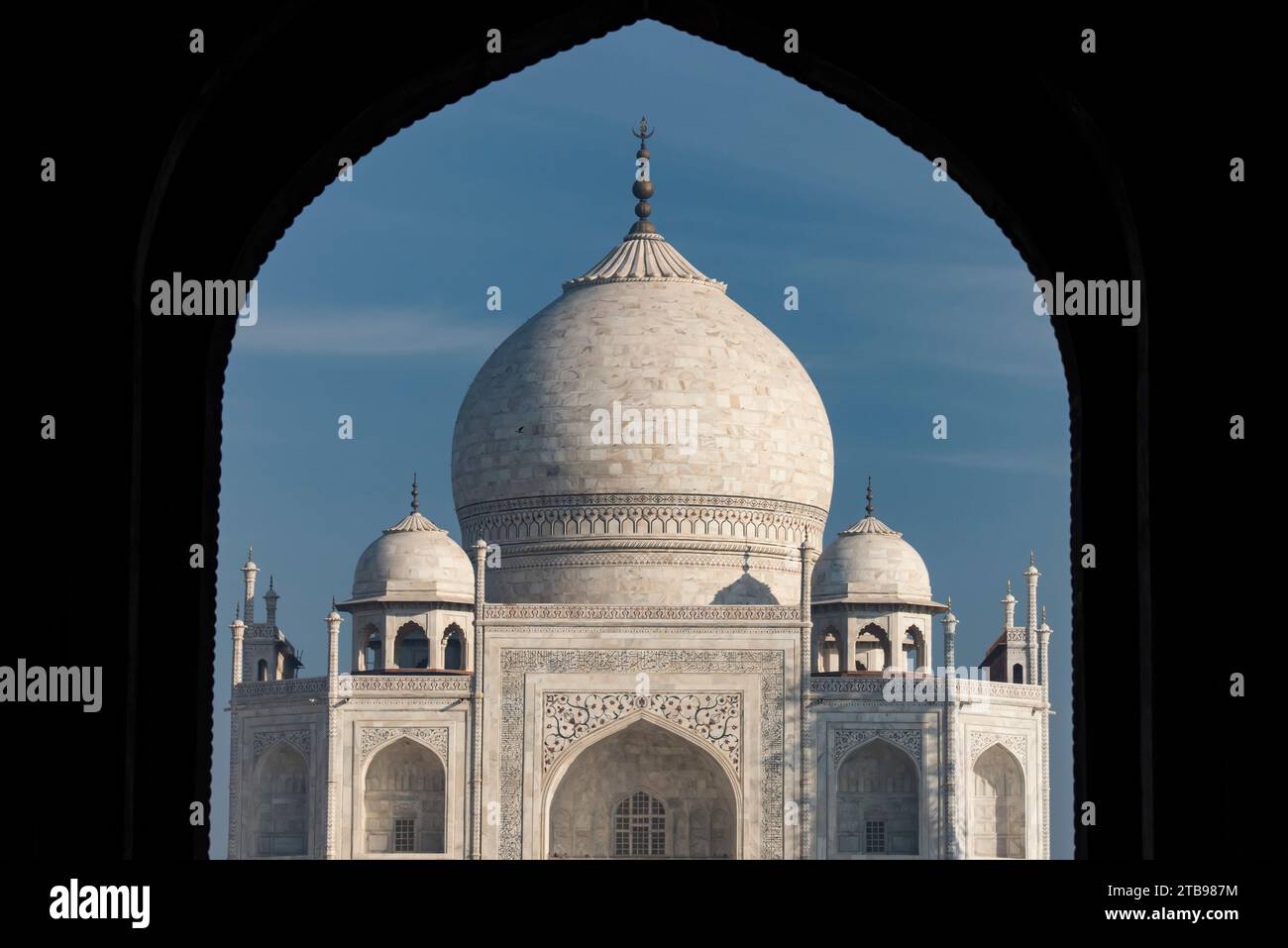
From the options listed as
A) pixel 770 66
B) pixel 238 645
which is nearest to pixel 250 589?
pixel 238 645

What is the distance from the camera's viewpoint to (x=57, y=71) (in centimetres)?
658

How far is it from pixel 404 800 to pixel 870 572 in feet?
21.0

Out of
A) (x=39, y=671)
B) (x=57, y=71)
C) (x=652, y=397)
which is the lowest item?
(x=39, y=671)

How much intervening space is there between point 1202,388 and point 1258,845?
1.18 metres

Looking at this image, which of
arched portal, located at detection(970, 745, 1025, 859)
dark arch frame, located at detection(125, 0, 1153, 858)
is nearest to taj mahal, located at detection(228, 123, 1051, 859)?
arched portal, located at detection(970, 745, 1025, 859)

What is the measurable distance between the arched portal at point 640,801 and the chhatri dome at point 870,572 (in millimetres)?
2891

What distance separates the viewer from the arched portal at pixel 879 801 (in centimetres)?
2859

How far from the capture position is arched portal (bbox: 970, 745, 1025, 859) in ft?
97.2

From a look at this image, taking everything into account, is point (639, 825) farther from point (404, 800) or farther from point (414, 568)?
point (414, 568)

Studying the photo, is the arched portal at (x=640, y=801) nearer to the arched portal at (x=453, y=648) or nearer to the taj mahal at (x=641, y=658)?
the taj mahal at (x=641, y=658)
